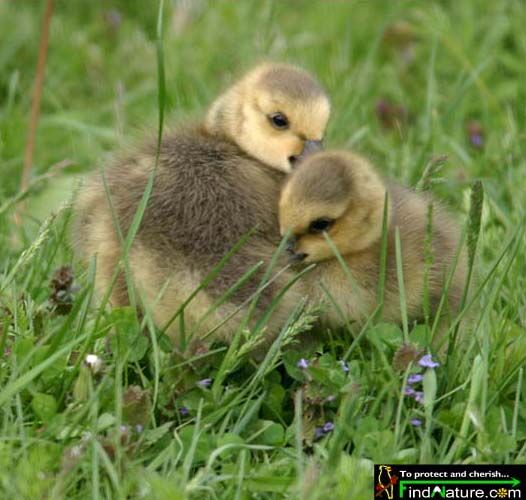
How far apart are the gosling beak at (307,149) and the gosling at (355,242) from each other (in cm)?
21

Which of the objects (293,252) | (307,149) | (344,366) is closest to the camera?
(344,366)

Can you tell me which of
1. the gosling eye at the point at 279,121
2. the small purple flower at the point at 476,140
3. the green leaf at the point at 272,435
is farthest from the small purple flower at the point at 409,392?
the small purple flower at the point at 476,140

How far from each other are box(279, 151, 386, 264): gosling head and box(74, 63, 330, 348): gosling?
7 cm

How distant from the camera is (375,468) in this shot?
2.59 m

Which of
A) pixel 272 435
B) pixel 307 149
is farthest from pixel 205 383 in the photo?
pixel 307 149

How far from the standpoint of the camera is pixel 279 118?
349 centimetres

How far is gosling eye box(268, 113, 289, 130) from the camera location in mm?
3480

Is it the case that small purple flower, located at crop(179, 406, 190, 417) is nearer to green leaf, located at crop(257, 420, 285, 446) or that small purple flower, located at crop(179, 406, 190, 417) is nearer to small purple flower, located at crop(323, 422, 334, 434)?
green leaf, located at crop(257, 420, 285, 446)

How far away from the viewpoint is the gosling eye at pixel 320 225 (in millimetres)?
3018

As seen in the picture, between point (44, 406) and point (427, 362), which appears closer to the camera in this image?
point (44, 406)

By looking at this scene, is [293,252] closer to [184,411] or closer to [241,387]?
[241,387]

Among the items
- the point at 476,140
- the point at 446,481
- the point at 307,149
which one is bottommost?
the point at 446,481

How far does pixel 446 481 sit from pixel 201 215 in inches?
33.9

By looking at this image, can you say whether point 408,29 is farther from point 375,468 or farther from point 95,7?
point 375,468
